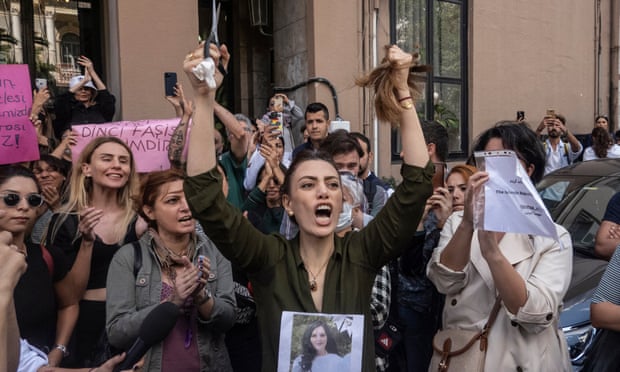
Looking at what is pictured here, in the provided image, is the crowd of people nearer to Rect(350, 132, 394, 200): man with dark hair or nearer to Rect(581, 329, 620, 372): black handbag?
Rect(581, 329, 620, 372): black handbag

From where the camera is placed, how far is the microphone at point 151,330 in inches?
93.2

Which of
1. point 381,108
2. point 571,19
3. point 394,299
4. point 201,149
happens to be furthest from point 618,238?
point 571,19

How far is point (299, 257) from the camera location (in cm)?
245

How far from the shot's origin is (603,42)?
1364 centimetres

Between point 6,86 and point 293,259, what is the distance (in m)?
3.11

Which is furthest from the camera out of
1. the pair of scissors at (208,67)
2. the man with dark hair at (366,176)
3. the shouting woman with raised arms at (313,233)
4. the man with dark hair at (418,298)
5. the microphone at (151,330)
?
the man with dark hair at (366,176)

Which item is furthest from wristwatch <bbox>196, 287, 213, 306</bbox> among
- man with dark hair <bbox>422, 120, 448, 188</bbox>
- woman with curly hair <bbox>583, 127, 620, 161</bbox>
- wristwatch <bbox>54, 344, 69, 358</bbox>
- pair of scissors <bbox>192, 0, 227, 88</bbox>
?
woman with curly hair <bbox>583, 127, 620, 161</bbox>

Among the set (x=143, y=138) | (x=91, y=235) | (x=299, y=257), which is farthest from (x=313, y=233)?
(x=143, y=138)

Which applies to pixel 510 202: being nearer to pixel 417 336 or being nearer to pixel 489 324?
pixel 489 324

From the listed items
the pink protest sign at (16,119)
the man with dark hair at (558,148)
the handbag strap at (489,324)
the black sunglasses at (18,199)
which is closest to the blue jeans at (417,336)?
the handbag strap at (489,324)

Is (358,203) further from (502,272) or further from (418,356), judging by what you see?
(502,272)

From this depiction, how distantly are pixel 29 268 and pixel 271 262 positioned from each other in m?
1.36

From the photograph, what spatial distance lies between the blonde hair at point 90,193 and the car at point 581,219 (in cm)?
282

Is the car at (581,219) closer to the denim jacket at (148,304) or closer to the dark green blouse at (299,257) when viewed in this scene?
the dark green blouse at (299,257)
